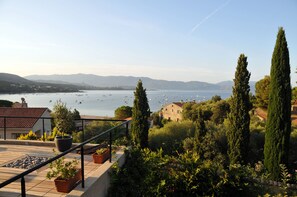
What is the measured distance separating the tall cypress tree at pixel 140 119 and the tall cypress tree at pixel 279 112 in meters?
7.59

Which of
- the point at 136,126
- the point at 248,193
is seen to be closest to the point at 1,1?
the point at 248,193

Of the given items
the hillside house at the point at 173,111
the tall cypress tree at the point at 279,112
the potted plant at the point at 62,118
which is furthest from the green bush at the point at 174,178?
the hillside house at the point at 173,111

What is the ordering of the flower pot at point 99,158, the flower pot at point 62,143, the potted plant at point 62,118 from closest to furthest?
the flower pot at point 99,158 < the flower pot at point 62,143 < the potted plant at point 62,118

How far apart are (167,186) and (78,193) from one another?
2.36 m

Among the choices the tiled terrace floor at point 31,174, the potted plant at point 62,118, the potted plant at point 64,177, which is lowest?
the tiled terrace floor at point 31,174

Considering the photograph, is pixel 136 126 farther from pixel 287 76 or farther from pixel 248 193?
pixel 248 193

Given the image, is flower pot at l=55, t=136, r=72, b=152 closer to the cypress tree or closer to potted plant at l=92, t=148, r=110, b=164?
potted plant at l=92, t=148, r=110, b=164

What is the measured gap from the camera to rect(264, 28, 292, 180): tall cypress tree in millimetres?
11812

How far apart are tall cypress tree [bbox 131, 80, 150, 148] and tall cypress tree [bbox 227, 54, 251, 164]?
553 cm

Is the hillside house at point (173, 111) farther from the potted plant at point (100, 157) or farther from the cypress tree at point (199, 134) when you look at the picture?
the potted plant at point (100, 157)

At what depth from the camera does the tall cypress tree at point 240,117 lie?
13531mm

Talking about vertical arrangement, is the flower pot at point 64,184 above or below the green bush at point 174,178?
above

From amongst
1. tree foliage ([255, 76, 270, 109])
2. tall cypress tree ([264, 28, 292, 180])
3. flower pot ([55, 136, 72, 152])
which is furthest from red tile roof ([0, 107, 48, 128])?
tree foliage ([255, 76, 270, 109])

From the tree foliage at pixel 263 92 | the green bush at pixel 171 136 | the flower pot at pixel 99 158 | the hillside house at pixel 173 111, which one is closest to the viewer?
the flower pot at pixel 99 158
